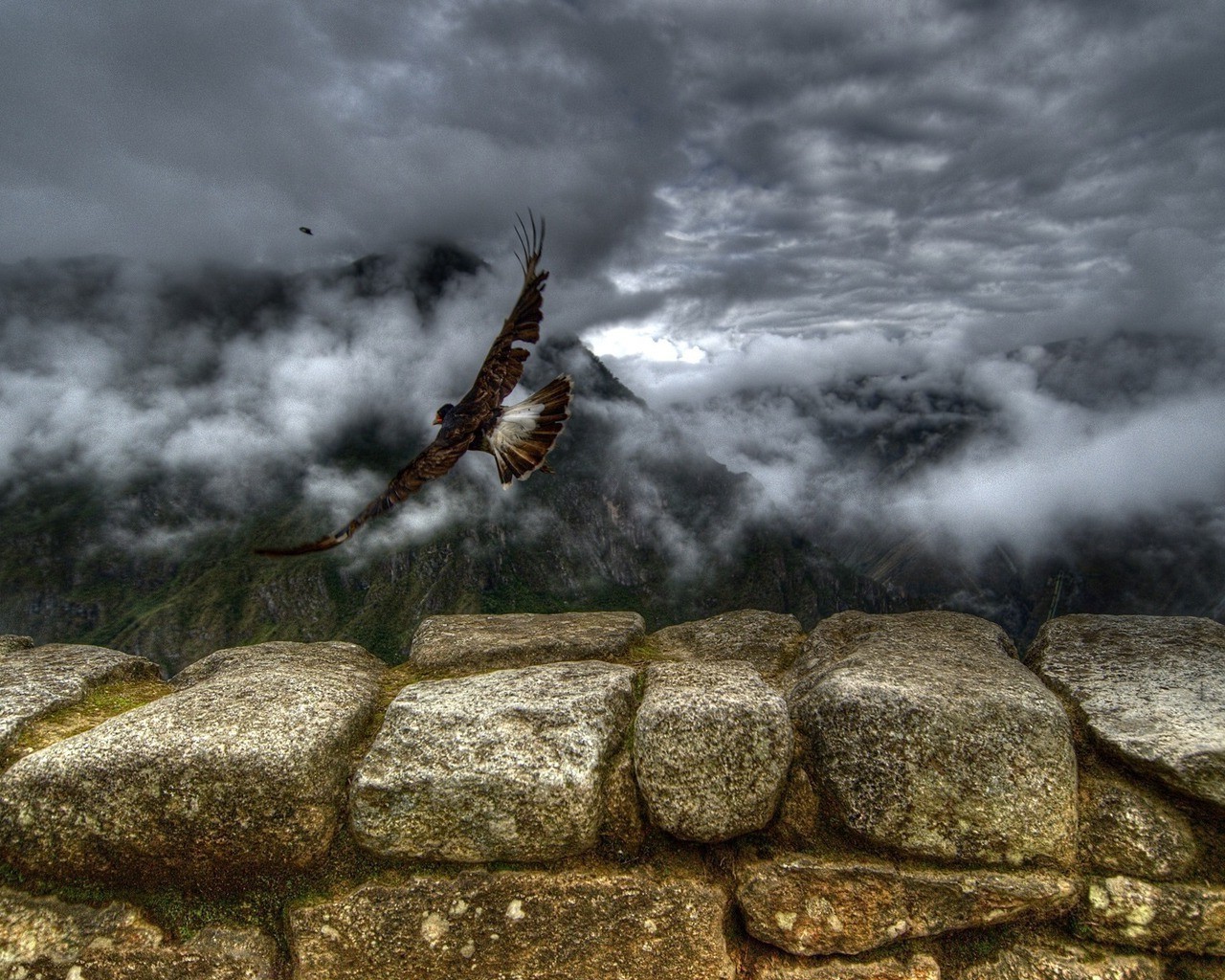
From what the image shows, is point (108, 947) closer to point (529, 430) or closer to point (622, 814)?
point (622, 814)

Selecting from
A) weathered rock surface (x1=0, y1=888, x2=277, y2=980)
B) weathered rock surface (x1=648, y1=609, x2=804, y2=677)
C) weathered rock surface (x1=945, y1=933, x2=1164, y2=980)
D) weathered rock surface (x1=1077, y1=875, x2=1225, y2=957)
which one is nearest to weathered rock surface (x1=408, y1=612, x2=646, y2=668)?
weathered rock surface (x1=648, y1=609, x2=804, y2=677)

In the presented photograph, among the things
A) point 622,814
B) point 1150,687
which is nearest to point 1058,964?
point 1150,687

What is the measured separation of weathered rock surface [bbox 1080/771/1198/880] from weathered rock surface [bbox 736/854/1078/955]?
563mm

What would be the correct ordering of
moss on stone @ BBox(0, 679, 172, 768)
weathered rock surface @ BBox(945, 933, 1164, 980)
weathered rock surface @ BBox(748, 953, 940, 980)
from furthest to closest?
moss on stone @ BBox(0, 679, 172, 768) → weathered rock surface @ BBox(748, 953, 940, 980) → weathered rock surface @ BBox(945, 933, 1164, 980)

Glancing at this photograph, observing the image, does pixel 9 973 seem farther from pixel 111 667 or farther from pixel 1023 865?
pixel 1023 865

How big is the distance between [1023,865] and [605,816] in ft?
13.5

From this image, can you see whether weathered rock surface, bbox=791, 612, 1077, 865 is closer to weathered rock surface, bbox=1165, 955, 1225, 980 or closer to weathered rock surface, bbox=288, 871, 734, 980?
weathered rock surface, bbox=1165, 955, 1225, 980

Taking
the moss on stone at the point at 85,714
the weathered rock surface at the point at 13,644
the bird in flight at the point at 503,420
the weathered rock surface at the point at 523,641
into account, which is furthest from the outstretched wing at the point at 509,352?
the weathered rock surface at the point at 13,644

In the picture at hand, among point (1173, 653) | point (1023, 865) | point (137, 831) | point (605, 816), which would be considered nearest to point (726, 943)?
point (605, 816)

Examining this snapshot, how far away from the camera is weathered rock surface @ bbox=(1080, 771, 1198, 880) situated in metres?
6.54

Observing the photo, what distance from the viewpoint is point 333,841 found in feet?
22.6

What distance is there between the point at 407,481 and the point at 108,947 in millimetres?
5296

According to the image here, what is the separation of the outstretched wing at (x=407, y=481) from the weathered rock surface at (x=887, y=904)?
17.6ft

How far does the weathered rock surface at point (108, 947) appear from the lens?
6.34m
